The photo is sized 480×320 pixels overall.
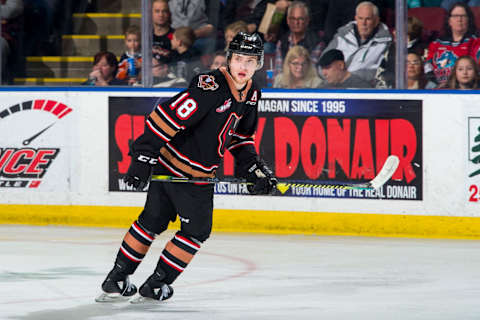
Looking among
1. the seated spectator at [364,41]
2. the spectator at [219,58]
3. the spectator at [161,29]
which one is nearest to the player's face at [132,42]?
the spectator at [161,29]

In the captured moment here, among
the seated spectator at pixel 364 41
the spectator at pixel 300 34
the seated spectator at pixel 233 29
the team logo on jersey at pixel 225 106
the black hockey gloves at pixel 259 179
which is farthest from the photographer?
the seated spectator at pixel 233 29

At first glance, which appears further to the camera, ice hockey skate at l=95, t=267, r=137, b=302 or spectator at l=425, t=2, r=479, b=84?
spectator at l=425, t=2, r=479, b=84

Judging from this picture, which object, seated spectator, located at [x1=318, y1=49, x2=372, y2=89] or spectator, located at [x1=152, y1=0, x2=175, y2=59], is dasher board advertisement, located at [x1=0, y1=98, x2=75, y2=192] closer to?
spectator, located at [x1=152, y1=0, x2=175, y2=59]

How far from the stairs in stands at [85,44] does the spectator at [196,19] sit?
274 mm

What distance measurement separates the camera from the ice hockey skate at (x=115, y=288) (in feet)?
16.6

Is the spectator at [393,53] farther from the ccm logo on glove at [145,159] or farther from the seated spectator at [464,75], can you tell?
the ccm logo on glove at [145,159]

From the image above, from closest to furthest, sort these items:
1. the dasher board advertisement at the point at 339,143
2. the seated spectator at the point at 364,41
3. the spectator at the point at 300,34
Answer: the dasher board advertisement at the point at 339,143 < the seated spectator at the point at 364,41 < the spectator at the point at 300,34

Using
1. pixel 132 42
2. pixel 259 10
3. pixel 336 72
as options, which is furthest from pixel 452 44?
pixel 132 42

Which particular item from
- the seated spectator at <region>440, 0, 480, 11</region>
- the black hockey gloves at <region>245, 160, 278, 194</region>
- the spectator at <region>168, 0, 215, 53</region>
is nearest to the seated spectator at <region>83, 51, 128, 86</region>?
the spectator at <region>168, 0, 215, 53</region>

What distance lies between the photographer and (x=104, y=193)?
8.13m

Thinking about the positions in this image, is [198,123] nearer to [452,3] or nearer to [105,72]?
[452,3]

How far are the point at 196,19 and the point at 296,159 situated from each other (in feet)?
4.02

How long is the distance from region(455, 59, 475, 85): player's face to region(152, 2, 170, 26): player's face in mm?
2081

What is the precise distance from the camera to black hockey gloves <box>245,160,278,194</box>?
525cm
